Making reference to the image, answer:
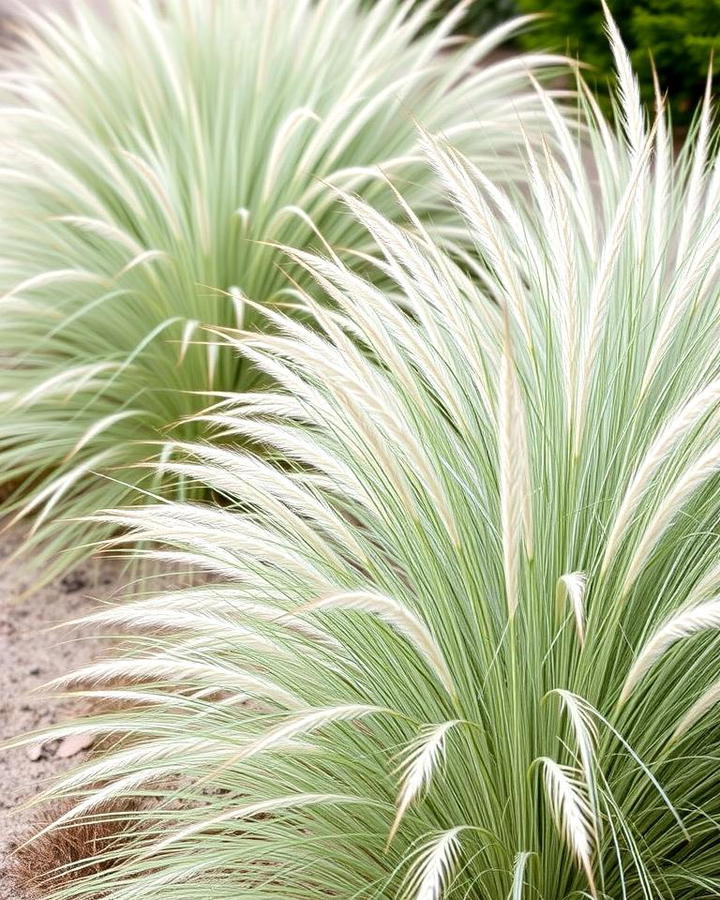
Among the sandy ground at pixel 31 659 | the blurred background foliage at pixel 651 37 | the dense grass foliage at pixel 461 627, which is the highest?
the blurred background foliage at pixel 651 37

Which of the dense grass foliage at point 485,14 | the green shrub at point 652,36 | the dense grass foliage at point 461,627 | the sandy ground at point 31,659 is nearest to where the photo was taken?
the dense grass foliage at point 461,627

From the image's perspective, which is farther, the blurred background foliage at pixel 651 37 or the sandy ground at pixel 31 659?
the blurred background foliage at pixel 651 37

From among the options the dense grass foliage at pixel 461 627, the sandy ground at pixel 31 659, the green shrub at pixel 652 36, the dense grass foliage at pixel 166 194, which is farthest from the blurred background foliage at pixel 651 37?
the dense grass foliage at pixel 461 627

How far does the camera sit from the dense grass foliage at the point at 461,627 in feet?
4.99

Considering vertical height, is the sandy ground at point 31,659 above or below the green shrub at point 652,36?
below

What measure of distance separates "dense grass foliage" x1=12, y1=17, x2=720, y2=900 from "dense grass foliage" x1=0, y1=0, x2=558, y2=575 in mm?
1032

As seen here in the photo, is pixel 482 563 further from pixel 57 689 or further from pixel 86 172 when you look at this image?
pixel 86 172

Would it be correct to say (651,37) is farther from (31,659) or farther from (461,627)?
(461,627)

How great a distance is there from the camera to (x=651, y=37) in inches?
185

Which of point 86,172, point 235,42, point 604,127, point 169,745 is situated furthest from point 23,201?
point 169,745

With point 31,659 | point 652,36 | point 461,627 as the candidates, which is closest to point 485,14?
point 652,36

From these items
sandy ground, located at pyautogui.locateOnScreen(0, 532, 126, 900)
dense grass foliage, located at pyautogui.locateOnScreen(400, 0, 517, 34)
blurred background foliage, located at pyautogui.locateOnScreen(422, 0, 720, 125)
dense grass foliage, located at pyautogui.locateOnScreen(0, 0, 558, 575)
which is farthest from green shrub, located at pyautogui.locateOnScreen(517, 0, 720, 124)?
sandy ground, located at pyautogui.locateOnScreen(0, 532, 126, 900)

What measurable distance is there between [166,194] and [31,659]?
1.25 metres

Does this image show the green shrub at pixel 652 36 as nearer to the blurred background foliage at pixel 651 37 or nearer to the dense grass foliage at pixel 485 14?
the blurred background foliage at pixel 651 37
